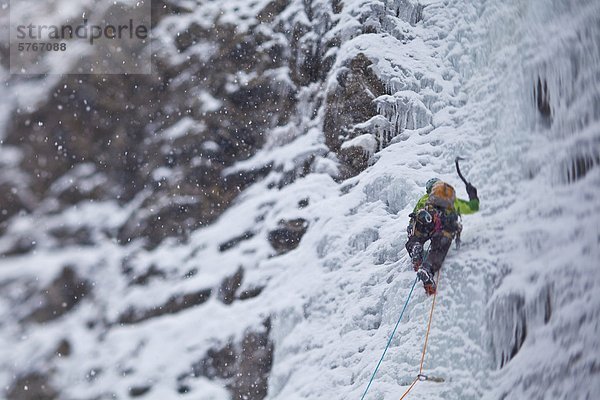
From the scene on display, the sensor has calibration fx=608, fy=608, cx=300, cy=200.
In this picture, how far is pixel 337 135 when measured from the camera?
752 centimetres

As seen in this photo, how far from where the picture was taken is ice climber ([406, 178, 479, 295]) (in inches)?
188

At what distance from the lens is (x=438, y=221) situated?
4777 mm

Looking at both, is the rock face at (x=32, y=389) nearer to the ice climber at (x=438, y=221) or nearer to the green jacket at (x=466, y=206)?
the ice climber at (x=438, y=221)

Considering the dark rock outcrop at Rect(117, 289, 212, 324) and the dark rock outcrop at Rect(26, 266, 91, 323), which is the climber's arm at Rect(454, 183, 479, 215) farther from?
the dark rock outcrop at Rect(26, 266, 91, 323)

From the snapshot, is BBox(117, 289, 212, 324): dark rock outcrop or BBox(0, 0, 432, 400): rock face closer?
BBox(0, 0, 432, 400): rock face

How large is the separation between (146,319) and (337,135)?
3.25 metres

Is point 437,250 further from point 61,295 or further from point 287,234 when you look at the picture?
point 61,295

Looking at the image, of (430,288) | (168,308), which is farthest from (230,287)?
(430,288)

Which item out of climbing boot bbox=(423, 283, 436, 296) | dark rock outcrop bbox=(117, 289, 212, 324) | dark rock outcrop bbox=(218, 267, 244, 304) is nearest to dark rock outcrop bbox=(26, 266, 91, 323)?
dark rock outcrop bbox=(117, 289, 212, 324)

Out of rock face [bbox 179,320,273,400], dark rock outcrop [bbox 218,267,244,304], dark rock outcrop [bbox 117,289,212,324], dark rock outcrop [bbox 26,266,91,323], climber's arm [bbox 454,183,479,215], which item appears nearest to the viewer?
climber's arm [bbox 454,183,479,215]

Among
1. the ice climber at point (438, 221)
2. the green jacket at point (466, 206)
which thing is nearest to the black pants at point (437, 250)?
the ice climber at point (438, 221)

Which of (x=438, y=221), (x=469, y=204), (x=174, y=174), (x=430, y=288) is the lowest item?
(x=174, y=174)

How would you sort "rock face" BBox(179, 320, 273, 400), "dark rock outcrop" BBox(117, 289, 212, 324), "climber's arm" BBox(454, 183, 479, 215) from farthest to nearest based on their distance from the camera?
"dark rock outcrop" BBox(117, 289, 212, 324)
"rock face" BBox(179, 320, 273, 400)
"climber's arm" BBox(454, 183, 479, 215)

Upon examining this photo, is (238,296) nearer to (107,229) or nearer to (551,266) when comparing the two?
(107,229)
